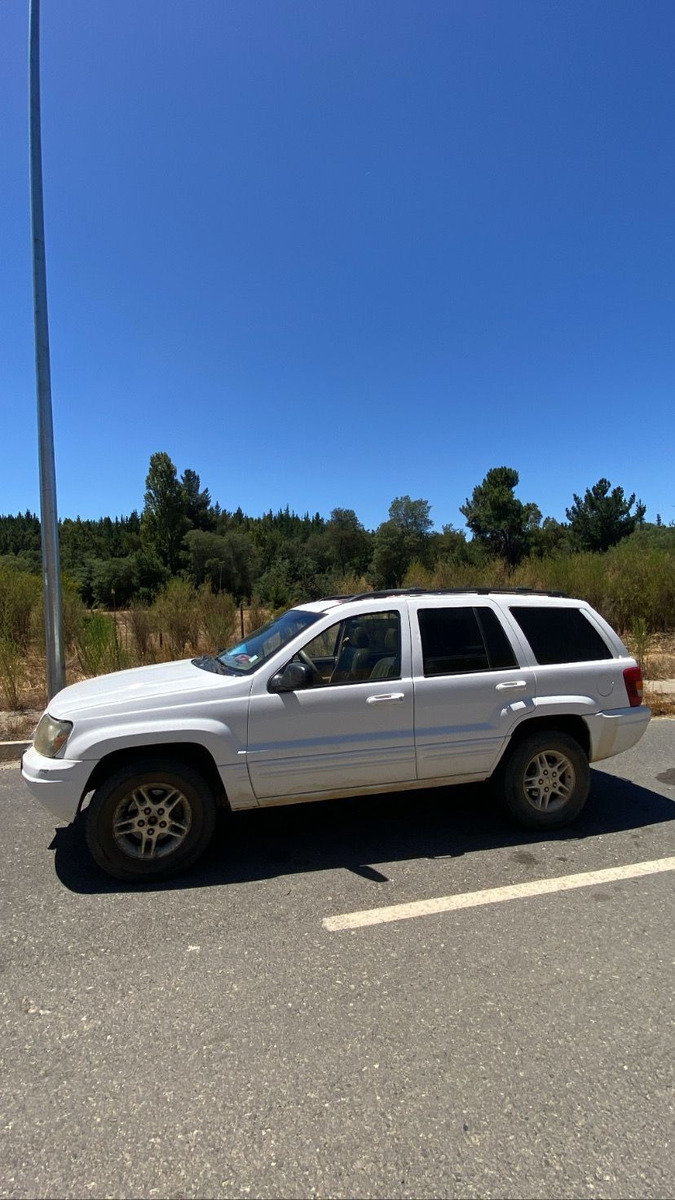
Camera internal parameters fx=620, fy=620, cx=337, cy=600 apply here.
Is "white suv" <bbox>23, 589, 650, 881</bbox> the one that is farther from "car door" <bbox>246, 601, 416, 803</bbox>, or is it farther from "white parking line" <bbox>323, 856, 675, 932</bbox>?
"white parking line" <bbox>323, 856, 675, 932</bbox>

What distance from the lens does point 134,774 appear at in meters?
3.74

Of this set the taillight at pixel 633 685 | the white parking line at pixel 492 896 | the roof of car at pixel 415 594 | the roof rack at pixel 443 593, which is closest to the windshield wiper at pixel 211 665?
the roof of car at pixel 415 594

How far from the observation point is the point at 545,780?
454cm

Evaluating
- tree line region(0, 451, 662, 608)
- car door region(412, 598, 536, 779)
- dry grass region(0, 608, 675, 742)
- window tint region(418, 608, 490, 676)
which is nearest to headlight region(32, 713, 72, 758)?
car door region(412, 598, 536, 779)

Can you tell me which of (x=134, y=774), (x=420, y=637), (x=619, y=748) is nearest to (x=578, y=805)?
(x=619, y=748)

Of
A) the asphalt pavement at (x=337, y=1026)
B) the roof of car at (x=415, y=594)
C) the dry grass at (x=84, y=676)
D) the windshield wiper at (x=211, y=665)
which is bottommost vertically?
the asphalt pavement at (x=337, y=1026)

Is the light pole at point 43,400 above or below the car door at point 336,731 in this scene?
above

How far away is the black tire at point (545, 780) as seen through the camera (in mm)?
4473

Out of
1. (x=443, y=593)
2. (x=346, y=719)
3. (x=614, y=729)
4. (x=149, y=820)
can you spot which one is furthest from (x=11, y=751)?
(x=614, y=729)

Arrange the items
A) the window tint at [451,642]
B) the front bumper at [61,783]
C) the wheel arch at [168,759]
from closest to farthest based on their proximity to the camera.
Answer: the front bumper at [61,783]
the wheel arch at [168,759]
the window tint at [451,642]

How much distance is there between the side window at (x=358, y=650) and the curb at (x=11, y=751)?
167 inches

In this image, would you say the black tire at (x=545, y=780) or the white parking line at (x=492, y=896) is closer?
the white parking line at (x=492, y=896)

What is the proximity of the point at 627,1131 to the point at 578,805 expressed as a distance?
2.69 m

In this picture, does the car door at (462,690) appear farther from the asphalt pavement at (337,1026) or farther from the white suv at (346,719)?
the asphalt pavement at (337,1026)
